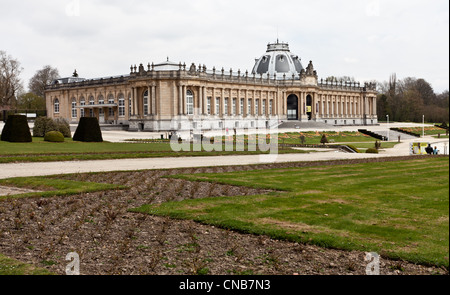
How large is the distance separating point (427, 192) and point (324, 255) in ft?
16.9

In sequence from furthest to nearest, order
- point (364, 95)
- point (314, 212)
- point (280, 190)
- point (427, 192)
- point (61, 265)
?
point (364, 95) < point (280, 190) < point (427, 192) < point (314, 212) < point (61, 265)

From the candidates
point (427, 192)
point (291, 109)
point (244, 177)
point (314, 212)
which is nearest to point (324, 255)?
point (314, 212)

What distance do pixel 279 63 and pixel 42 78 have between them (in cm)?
5350

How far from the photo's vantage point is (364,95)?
108 meters

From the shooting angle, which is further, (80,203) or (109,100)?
(109,100)

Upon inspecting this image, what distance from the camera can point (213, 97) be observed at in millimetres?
76812

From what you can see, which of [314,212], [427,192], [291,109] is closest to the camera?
[314,212]

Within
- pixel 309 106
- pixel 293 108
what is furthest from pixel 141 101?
pixel 309 106

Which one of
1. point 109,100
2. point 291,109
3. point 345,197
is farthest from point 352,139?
point 345,197

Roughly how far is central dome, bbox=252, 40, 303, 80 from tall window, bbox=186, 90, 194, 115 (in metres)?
25.5

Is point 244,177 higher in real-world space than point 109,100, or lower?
lower

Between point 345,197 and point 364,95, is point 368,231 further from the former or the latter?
point 364,95

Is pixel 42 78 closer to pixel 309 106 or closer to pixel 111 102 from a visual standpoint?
pixel 111 102

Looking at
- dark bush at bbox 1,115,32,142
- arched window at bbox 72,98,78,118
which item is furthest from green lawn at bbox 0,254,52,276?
arched window at bbox 72,98,78,118
